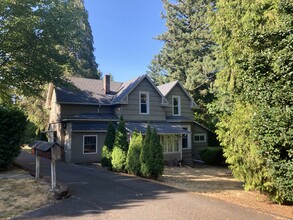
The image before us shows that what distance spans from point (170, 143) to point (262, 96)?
13.9 m

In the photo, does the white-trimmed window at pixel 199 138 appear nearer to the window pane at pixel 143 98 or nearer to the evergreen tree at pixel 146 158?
the window pane at pixel 143 98

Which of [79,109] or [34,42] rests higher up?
[34,42]

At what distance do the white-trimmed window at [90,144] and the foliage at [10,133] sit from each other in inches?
240

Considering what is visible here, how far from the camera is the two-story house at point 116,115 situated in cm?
1928

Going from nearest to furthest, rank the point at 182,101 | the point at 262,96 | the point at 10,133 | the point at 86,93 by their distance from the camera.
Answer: the point at 262,96, the point at 10,133, the point at 86,93, the point at 182,101

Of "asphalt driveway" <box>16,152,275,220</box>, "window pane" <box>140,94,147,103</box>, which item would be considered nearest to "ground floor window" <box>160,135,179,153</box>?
"window pane" <box>140,94,147,103</box>

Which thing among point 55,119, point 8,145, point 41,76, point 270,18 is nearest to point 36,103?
point 55,119

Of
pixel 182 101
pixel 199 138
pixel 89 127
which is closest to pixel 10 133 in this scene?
pixel 89 127

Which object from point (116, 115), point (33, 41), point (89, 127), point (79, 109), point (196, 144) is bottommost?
point (196, 144)

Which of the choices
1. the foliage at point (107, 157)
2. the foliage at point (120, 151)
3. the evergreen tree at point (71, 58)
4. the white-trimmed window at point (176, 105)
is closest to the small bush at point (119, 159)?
the foliage at point (120, 151)

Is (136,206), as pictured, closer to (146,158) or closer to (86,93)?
(146,158)

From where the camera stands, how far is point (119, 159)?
539 inches

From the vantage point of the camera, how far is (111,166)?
14.6 meters

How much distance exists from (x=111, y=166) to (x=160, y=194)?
6300mm
